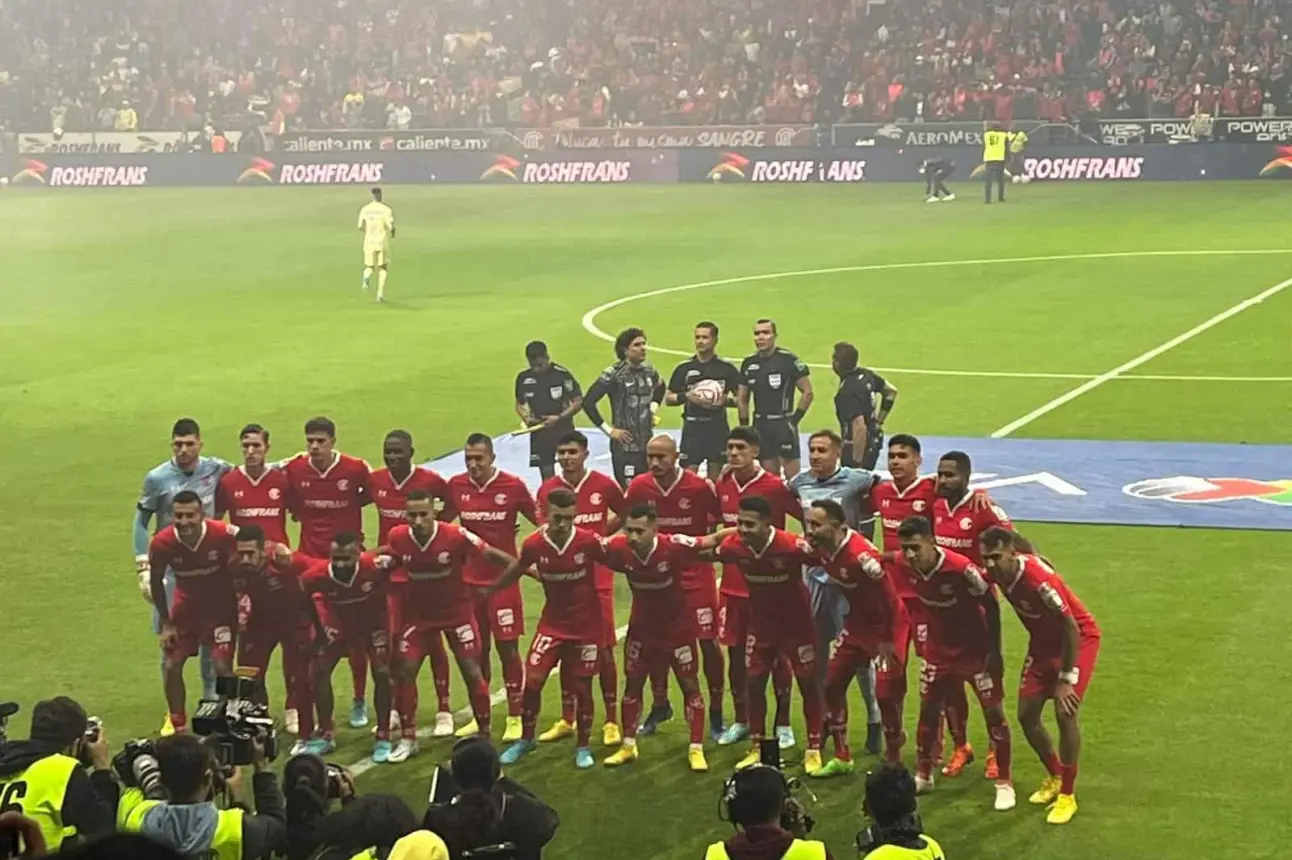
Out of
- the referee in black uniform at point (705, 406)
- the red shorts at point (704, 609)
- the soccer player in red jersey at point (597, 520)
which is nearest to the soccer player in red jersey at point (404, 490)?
the soccer player in red jersey at point (597, 520)

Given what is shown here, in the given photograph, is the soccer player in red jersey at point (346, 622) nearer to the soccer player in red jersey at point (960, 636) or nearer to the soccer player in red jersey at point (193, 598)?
the soccer player in red jersey at point (193, 598)

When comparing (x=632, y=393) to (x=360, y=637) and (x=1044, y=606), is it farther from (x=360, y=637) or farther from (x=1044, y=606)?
(x=1044, y=606)

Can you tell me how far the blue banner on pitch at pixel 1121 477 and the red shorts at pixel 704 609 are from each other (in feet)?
19.6

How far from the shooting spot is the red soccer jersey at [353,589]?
1237cm

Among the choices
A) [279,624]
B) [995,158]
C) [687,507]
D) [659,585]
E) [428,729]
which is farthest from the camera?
[995,158]

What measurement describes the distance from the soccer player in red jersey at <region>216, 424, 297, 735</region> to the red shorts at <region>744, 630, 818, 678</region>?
11.4ft

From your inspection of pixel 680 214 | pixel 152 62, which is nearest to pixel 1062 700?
pixel 680 214

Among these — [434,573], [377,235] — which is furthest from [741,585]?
[377,235]

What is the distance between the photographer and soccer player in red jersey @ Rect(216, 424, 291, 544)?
13492 millimetres

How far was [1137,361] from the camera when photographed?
26.0 m

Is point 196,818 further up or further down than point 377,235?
further up

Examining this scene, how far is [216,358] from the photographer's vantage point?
27.9 m

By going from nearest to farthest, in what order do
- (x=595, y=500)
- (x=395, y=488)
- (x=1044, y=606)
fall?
(x=1044, y=606) → (x=595, y=500) → (x=395, y=488)

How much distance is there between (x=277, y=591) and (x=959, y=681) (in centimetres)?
427
